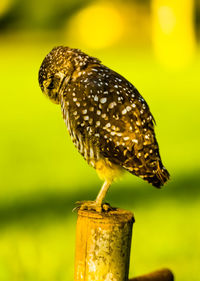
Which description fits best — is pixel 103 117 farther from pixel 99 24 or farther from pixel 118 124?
pixel 99 24

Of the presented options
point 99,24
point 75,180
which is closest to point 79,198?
point 75,180

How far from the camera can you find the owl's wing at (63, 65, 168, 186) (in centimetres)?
383

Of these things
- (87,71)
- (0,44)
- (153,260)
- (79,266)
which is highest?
(0,44)

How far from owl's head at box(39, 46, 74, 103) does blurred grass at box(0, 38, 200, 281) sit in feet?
1.95

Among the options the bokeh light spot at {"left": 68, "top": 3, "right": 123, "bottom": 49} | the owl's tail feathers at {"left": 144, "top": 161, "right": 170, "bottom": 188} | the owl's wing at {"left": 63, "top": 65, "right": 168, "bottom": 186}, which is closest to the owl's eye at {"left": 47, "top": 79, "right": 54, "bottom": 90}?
the owl's wing at {"left": 63, "top": 65, "right": 168, "bottom": 186}

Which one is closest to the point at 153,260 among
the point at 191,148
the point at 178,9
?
the point at 191,148

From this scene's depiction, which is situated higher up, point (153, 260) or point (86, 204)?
point (86, 204)

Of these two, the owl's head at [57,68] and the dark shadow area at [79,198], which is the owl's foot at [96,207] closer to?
the owl's head at [57,68]

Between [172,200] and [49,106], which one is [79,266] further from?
[49,106]

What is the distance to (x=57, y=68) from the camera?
4105 millimetres

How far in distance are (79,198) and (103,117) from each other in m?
3.51

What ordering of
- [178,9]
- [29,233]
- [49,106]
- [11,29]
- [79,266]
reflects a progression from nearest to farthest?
[79,266] < [29,233] < [49,106] < [178,9] < [11,29]

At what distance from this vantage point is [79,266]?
11.1 ft

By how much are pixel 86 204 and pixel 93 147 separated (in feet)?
0.97
